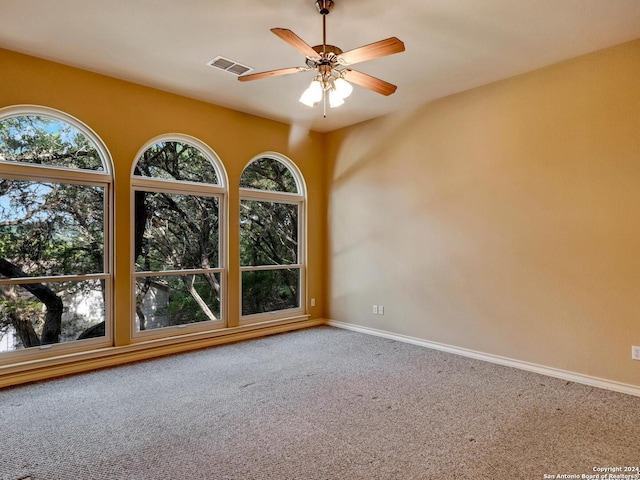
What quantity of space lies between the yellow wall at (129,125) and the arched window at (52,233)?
0.11m

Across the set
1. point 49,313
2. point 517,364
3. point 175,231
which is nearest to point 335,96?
point 175,231

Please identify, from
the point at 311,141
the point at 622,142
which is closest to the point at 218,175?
the point at 311,141

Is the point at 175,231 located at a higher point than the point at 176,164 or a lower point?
lower

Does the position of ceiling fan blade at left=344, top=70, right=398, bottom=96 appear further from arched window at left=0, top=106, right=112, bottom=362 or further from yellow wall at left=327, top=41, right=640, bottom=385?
arched window at left=0, top=106, right=112, bottom=362

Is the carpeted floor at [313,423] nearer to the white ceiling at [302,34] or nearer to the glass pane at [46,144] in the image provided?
the glass pane at [46,144]

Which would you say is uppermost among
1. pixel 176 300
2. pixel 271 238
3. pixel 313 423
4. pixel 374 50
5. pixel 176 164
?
pixel 374 50

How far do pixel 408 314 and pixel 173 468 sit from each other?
3235 mm

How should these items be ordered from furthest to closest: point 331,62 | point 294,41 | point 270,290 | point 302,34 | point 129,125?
point 270,290
point 129,125
point 302,34
point 331,62
point 294,41

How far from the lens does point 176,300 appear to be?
4414 millimetres

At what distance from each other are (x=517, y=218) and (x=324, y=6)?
2.64 metres

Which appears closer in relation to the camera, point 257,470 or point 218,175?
point 257,470

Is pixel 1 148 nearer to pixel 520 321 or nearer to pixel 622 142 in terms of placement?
pixel 520 321

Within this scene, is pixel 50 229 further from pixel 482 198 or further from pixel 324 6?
pixel 482 198

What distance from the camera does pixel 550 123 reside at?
3.54 meters
